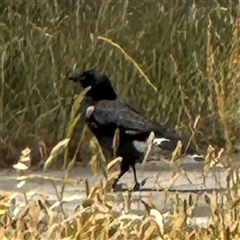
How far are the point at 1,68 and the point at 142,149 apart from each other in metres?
0.58

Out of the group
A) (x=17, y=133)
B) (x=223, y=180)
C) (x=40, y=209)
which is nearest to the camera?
(x=40, y=209)

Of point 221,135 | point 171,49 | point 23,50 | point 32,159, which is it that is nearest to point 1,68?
point 23,50

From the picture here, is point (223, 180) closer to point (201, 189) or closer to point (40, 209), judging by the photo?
point (201, 189)

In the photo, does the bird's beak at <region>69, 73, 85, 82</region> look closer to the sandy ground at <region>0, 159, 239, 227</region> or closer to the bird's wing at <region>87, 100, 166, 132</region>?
the bird's wing at <region>87, 100, 166, 132</region>

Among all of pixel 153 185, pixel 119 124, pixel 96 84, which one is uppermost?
pixel 96 84

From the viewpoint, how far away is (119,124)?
2.99 m

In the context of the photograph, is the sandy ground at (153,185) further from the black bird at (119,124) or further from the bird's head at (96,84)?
the bird's head at (96,84)

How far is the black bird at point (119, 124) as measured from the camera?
2.94 m

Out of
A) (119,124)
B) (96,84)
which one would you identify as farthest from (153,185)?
(96,84)

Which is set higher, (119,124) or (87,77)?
(87,77)

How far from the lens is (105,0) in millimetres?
3203

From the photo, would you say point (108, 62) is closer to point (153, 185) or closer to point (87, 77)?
point (87, 77)

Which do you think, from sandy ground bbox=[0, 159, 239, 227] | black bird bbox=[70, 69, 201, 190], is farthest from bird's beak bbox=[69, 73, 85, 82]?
sandy ground bbox=[0, 159, 239, 227]

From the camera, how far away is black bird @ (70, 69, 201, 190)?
2938 mm
